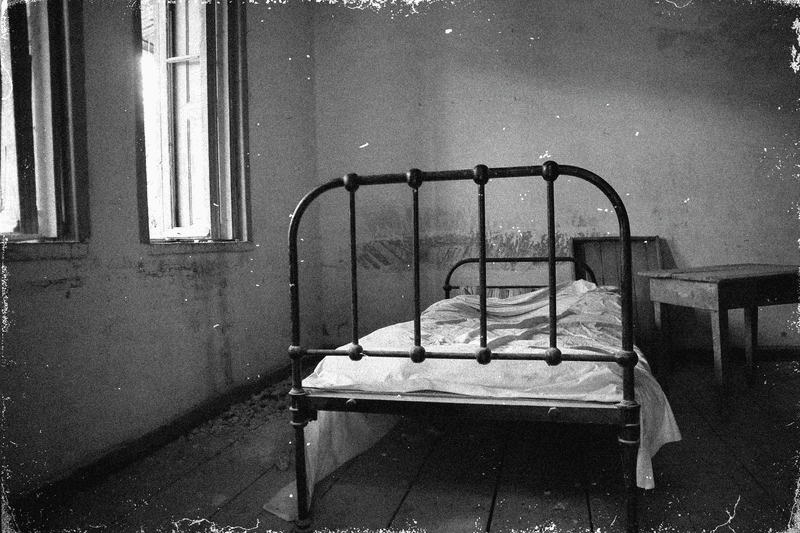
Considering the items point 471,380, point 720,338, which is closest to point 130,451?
point 471,380

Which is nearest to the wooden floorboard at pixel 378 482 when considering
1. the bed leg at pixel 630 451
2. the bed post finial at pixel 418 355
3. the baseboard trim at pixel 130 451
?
the bed post finial at pixel 418 355

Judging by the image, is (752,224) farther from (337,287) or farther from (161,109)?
(161,109)

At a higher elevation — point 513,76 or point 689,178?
point 513,76

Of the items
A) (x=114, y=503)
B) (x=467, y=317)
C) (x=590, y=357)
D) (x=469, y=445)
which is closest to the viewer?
(x=590, y=357)

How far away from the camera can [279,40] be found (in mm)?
3555

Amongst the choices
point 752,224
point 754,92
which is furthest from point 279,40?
point 752,224

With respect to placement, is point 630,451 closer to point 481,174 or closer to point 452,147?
point 481,174

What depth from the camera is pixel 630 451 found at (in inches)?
51.3

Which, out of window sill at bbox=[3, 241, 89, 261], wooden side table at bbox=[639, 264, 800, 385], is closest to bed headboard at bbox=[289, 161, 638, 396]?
window sill at bbox=[3, 241, 89, 261]

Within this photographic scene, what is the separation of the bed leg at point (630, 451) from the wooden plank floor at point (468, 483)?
0.16m

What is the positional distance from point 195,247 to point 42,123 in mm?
887

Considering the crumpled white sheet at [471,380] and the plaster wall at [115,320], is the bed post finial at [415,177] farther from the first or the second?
the plaster wall at [115,320]

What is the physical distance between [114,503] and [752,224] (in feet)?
13.1

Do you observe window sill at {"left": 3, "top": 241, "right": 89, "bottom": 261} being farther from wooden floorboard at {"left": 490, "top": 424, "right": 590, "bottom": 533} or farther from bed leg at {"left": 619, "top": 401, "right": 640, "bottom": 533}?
bed leg at {"left": 619, "top": 401, "right": 640, "bottom": 533}
